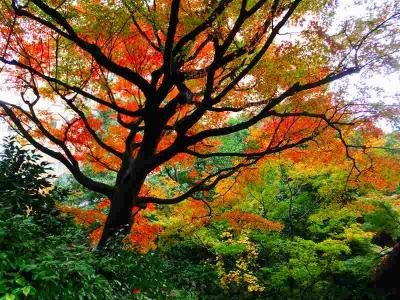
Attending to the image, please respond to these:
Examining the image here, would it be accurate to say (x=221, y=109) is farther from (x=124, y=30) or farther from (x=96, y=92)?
(x=96, y=92)

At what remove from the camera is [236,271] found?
39.0 ft

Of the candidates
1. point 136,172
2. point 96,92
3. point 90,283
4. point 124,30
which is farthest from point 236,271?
point 90,283

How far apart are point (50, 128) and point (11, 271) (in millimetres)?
7805

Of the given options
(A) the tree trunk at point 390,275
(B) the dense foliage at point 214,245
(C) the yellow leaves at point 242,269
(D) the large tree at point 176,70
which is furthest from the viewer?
(C) the yellow leaves at point 242,269

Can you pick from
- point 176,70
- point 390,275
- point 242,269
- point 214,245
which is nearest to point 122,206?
point 176,70

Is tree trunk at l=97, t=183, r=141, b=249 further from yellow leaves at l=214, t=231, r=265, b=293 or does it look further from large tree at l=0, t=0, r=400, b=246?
yellow leaves at l=214, t=231, r=265, b=293

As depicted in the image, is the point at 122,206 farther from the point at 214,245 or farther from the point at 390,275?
the point at 390,275

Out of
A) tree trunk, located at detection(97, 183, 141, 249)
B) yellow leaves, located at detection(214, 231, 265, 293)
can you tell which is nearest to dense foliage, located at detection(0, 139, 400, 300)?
yellow leaves, located at detection(214, 231, 265, 293)

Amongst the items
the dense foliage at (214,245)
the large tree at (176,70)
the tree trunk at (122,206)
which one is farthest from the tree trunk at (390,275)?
the tree trunk at (122,206)

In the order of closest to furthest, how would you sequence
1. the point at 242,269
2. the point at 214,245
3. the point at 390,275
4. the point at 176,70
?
the point at 176,70, the point at 390,275, the point at 214,245, the point at 242,269

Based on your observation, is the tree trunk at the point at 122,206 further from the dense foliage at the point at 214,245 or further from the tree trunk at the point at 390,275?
the tree trunk at the point at 390,275

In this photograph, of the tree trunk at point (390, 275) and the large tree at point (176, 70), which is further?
the tree trunk at point (390, 275)

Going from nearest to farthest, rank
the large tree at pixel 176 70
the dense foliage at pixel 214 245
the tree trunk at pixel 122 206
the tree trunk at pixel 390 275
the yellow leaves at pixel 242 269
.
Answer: the dense foliage at pixel 214 245 < the large tree at pixel 176 70 < the tree trunk at pixel 122 206 < the tree trunk at pixel 390 275 < the yellow leaves at pixel 242 269

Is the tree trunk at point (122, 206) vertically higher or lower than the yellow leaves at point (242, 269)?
lower
